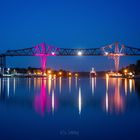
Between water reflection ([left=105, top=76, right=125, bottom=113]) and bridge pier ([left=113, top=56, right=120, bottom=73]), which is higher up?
bridge pier ([left=113, top=56, right=120, bottom=73])

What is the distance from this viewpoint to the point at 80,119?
1277 cm

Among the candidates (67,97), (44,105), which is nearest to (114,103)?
(44,105)

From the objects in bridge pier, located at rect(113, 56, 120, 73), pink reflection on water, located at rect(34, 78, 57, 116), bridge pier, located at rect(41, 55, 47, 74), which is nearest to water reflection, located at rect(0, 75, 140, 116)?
pink reflection on water, located at rect(34, 78, 57, 116)

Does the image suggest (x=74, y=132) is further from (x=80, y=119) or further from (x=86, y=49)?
(x=86, y=49)

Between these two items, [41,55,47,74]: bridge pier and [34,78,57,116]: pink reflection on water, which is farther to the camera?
[41,55,47,74]: bridge pier

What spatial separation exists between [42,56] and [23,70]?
257 ft

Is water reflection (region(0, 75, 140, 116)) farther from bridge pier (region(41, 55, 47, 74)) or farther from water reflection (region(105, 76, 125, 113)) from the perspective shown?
bridge pier (region(41, 55, 47, 74))

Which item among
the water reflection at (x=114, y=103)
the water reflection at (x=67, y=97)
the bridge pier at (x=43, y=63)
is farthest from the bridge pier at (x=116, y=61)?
the water reflection at (x=114, y=103)

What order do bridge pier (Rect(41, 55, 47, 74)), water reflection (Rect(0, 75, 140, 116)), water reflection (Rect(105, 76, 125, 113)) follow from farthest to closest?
bridge pier (Rect(41, 55, 47, 74)), water reflection (Rect(0, 75, 140, 116)), water reflection (Rect(105, 76, 125, 113))

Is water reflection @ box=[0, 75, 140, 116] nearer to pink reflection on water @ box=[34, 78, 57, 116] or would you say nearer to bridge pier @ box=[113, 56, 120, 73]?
pink reflection on water @ box=[34, 78, 57, 116]

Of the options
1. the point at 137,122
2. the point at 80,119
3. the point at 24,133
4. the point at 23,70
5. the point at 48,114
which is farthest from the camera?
the point at 23,70

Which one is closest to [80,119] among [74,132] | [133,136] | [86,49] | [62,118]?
[62,118]

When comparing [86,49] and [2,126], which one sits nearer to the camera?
[2,126]

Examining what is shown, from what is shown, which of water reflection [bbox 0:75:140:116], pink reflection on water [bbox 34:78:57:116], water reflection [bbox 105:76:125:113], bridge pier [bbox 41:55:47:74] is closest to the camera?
pink reflection on water [bbox 34:78:57:116]
